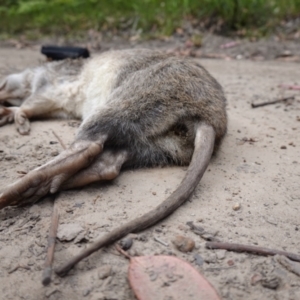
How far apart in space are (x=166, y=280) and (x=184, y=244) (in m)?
0.29

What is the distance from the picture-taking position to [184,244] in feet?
7.48

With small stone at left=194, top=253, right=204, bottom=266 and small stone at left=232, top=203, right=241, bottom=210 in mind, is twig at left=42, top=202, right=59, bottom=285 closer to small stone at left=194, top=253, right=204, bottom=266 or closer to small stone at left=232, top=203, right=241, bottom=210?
small stone at left=194, top=253, right=204, bottom=266

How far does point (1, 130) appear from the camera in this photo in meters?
4.10

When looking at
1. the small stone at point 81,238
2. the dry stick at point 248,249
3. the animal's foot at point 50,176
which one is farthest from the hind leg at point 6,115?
the dry stick at point 248,249

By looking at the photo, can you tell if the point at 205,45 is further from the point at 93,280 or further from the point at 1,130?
the point at 93,280

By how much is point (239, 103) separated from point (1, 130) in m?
2.48

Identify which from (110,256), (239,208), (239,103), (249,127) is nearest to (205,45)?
(239,103)

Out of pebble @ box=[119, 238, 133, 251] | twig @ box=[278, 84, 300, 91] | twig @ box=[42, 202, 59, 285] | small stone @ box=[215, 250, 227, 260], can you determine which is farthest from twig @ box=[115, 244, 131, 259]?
twig @ box=[278, 84, 300, 91]

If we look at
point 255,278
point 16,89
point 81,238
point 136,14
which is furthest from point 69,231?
point 136,14

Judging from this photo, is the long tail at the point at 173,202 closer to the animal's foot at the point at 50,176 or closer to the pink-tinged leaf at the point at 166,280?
the pink-tinged leaf at the point at 166,280

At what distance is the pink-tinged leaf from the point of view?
6.36 ft

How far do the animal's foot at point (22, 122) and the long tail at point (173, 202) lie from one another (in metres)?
1.67

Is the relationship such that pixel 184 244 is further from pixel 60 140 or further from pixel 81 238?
pixel 60 140

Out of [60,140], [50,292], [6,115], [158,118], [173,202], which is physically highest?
[158,118]
